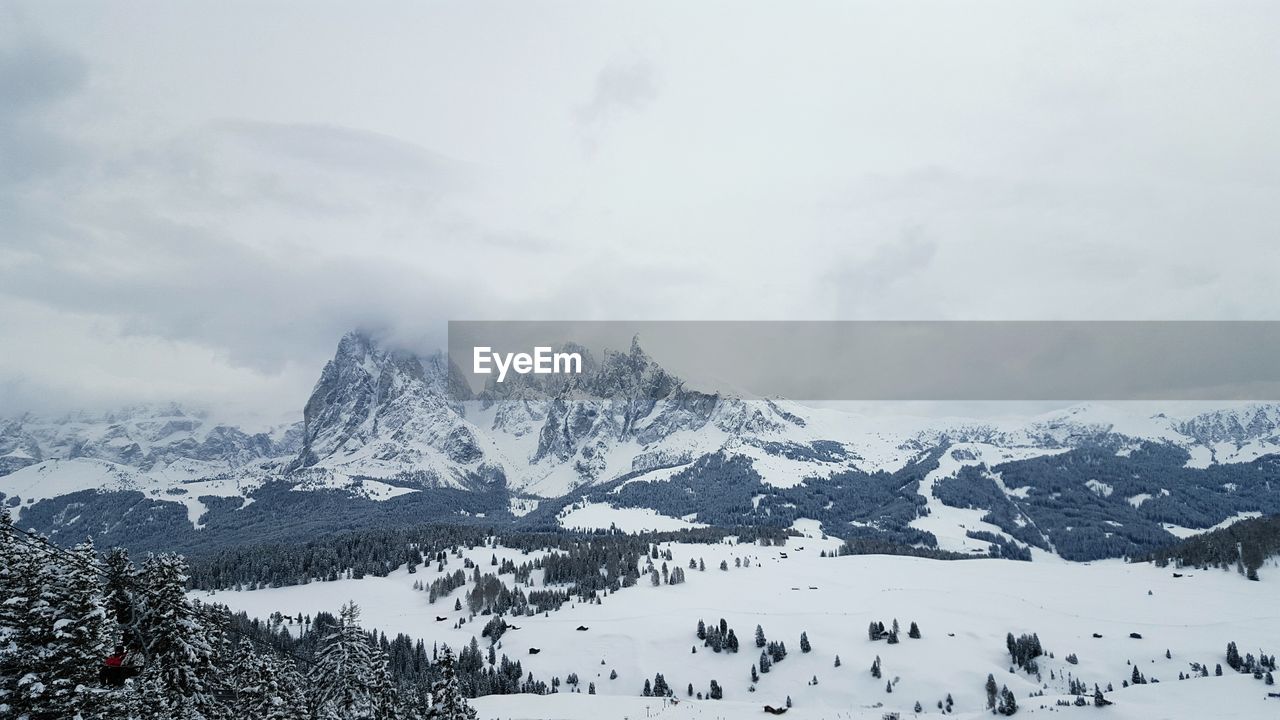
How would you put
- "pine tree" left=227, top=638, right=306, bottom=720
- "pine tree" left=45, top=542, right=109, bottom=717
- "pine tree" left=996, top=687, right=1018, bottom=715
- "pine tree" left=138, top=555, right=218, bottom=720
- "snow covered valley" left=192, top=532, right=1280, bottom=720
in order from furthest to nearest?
"snow covered valley" left=192, top=532, right=1280, bottom=720, "pine tree" left=996, top=687, right=1018, bottom=715, "pine tree" left=227, top=638, right=306, bottom=720, "pine tree" left=138, top=555, right=218, bottom=720, "pine tree" left=45, top=542, right=109, bottom=717

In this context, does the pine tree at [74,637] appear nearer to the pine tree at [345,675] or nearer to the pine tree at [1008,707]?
the pine tree at [345,675]

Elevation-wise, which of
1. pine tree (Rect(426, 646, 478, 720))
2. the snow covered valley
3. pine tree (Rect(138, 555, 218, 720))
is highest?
pine tree (Rect(138, 555, 218, 720))

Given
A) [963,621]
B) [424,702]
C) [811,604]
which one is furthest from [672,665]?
[424,702]

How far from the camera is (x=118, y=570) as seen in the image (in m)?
38.4

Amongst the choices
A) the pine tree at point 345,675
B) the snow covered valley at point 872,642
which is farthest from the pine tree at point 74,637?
the snow covered valley at point 872,642

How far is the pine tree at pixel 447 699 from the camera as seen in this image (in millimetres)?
41750

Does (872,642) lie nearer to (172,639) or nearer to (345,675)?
(345,675)

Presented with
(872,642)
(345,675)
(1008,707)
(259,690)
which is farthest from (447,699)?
(872,642)

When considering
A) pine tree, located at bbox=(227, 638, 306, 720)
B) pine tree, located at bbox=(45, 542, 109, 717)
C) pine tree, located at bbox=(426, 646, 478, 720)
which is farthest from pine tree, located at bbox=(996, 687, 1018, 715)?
pine tree, located at bbox=(45, 542, 109, 717)

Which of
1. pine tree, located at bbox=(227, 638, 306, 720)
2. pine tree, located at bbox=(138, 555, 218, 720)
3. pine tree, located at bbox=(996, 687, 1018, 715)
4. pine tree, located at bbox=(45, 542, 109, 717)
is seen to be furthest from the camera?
pine tree, located at bbox=(996, 687, 1018, 715)

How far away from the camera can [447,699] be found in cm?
4228

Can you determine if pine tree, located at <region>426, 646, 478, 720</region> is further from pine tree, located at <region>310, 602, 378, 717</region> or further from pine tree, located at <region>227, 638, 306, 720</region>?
pine tree, located at <region>227, 638, 306, 720</region>

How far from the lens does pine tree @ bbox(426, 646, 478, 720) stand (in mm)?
41750

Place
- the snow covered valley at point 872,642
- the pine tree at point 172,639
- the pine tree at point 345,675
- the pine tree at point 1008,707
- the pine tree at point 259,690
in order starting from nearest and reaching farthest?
the pine tree at point 172,639 < the pine tree at point 259,690 < the pine tree at point 345,675 < the pine tree at point 1008,707 < the snow covered valley at point 872,642
